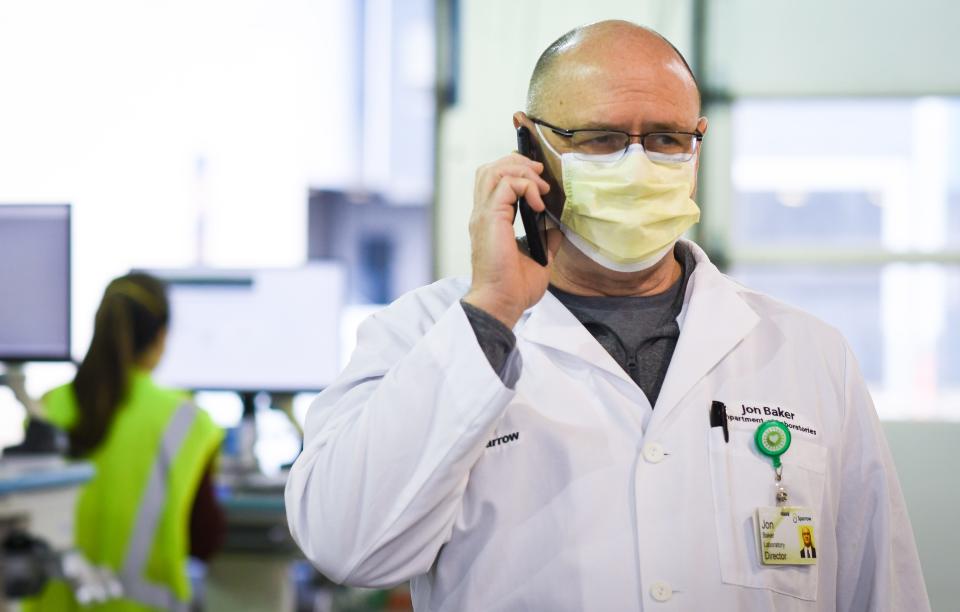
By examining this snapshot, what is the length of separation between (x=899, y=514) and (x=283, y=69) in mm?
4000

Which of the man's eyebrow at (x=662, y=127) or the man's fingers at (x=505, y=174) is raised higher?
the man's eyebrow at (x=662, y=127)

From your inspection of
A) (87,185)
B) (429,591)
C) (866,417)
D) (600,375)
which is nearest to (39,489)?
(429,591)

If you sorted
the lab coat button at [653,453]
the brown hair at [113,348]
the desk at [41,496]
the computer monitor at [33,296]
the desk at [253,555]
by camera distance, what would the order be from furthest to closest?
the desk at [253,555]
the computer monitor at [33,296]
the brown hair at [113,348]
the desk at [41,496]
the lab coat button at [653,453]

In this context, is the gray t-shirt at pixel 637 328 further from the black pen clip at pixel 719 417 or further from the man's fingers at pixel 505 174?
the man's fingers at pixel 505 174

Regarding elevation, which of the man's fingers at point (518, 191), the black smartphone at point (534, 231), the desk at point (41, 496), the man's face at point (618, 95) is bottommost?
the desk at point (41, 496)

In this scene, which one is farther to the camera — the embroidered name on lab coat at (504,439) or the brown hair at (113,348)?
the brown hair at (113,348)

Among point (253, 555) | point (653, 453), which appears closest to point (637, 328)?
point (653, 453)

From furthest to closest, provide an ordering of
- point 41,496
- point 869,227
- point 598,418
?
point 869,227, point 41,496, point 598,418

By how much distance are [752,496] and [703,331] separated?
0.71 feet

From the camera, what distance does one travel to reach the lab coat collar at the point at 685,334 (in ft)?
4.00

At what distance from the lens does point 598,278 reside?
1311 millimetres

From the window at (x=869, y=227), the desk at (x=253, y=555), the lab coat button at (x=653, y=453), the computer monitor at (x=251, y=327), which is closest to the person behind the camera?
the lab coat button at (x=653, y=453)

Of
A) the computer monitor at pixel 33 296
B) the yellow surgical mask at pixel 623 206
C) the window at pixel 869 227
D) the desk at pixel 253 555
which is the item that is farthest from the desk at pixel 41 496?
the window at pixel 869 227

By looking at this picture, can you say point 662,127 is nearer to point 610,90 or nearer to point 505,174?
point 610,90
